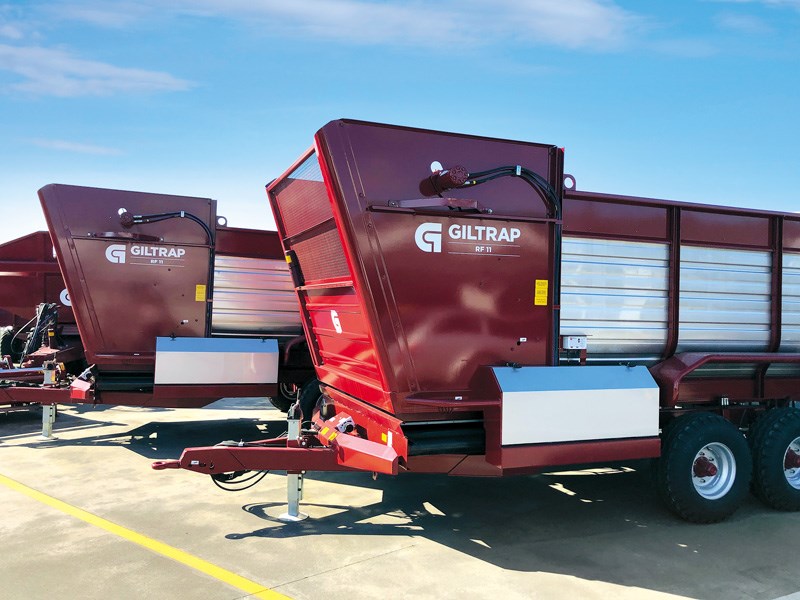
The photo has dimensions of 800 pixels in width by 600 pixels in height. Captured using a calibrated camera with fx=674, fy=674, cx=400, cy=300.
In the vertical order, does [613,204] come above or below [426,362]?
above

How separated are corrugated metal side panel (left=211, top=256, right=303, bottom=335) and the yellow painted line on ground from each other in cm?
290

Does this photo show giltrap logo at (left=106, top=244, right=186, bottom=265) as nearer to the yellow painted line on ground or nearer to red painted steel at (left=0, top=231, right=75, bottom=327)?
the yellow painted line on ground

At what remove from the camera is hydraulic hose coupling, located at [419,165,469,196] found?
4.55m

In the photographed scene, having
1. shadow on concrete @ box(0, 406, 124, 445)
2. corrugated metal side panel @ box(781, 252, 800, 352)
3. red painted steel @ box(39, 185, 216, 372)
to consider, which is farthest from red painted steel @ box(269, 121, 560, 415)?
shadow on concrete @ box(0, 406, 124, 445)

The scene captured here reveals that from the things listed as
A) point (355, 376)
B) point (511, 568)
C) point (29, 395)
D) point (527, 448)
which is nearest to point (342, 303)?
point (355, 376)

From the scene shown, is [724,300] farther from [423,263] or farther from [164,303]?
[164,303]

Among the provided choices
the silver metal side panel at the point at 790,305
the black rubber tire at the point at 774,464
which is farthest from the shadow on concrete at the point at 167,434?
the silver metal side panel at the point at 790,305

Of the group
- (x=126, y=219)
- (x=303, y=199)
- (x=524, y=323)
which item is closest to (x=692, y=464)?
(x=524, y=323)

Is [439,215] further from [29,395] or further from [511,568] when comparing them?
[29,395]

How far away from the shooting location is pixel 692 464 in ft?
17.4

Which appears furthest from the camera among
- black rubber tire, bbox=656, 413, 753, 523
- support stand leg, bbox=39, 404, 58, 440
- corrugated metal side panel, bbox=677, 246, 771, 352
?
support stand leg, bbox=39, 404, 58, 440

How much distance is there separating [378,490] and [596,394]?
2.28 m

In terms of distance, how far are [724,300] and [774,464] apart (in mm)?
1437

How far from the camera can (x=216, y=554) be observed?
4.52 metres
